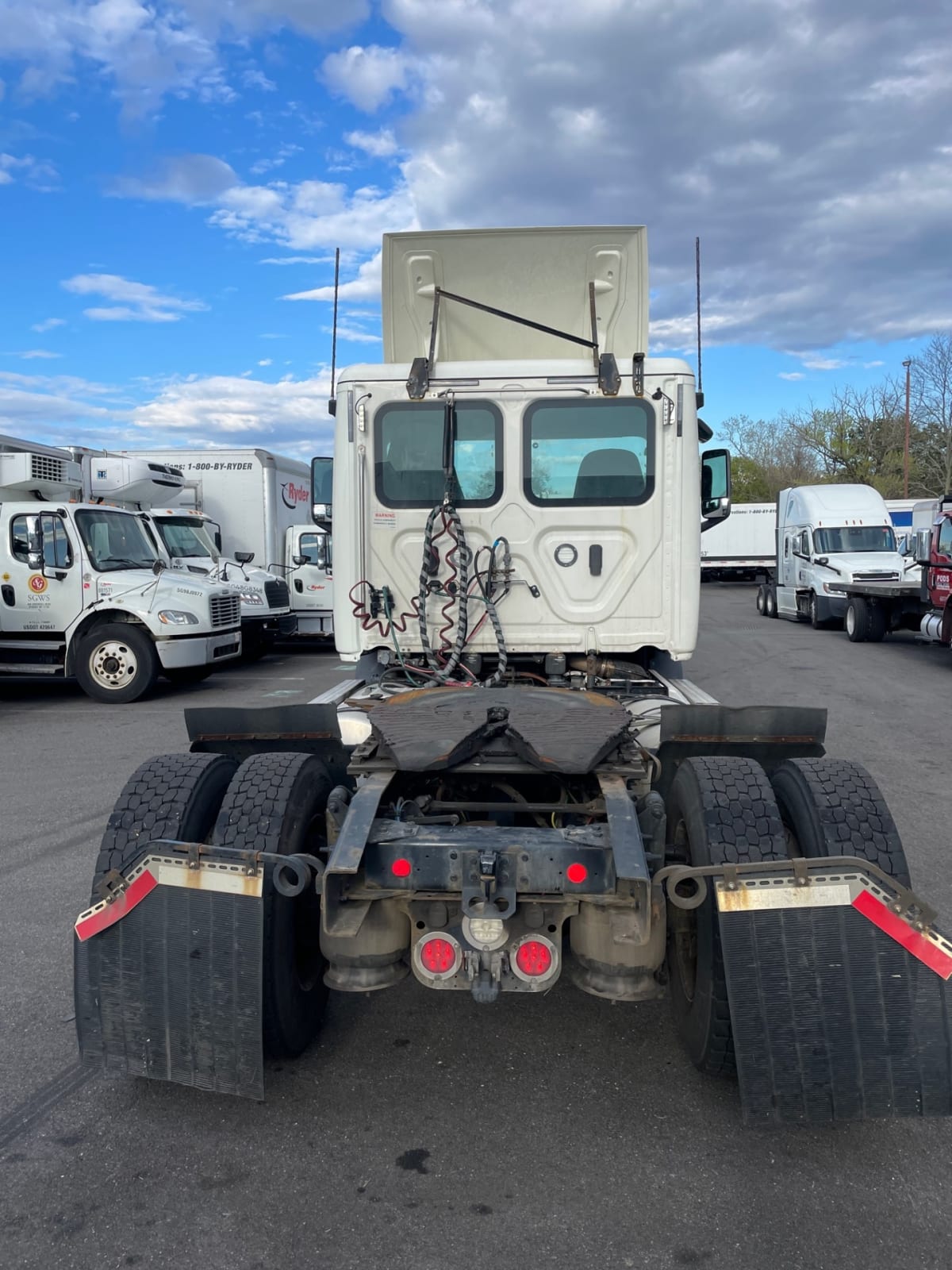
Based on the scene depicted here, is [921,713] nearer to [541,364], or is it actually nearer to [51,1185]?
[541,364]

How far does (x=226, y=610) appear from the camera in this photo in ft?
42.1

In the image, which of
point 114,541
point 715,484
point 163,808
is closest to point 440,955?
point 163,808

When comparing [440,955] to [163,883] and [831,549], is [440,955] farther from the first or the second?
[831,549]

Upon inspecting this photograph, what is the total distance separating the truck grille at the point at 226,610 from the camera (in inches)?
490

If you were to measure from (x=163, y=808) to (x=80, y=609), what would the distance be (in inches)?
372

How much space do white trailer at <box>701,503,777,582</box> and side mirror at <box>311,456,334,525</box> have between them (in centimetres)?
3165

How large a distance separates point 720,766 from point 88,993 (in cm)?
215

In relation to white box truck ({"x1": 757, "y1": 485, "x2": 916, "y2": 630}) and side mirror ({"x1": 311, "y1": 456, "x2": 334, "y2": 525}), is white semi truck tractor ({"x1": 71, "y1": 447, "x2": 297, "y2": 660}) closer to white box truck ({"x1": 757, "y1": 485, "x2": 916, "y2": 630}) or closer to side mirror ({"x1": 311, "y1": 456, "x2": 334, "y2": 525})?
side mirror ({"x1": 311, "y1": 456, "x2": 334, "y2": 525})

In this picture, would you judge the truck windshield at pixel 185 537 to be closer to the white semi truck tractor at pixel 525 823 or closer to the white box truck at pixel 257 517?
the white box truck at pixel 257 517

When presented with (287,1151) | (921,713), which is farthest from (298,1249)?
(921,713)

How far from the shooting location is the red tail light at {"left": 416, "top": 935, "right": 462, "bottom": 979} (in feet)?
9.17

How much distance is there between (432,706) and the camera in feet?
13.0

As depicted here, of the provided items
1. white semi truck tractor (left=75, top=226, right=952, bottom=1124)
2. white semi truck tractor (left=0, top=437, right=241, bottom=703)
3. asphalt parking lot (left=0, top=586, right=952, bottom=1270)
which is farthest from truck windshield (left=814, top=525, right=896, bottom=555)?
asphalt parking lot (left=0, top=586, right=952, bottom=1270)

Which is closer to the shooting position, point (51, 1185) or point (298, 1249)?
point (298, 1249)
